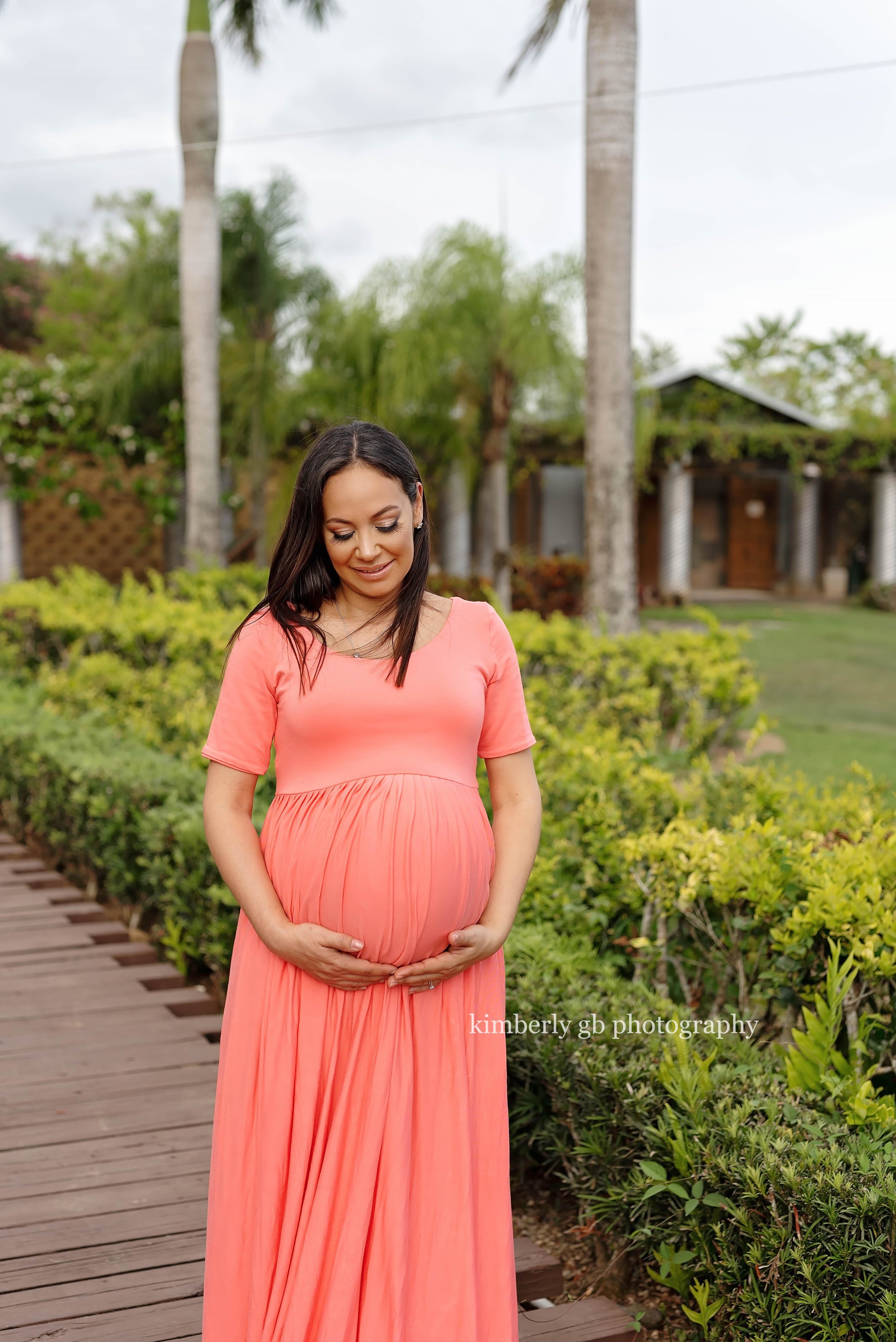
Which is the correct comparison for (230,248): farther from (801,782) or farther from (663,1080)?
(663,1080)

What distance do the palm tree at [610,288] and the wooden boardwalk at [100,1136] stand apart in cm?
453

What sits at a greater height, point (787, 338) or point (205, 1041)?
point (787, 338)

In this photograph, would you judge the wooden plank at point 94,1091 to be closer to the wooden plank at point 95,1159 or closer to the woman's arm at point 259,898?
the wooden plank at point 95,1159

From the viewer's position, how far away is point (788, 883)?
9.43ft

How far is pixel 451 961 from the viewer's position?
71.4 inches

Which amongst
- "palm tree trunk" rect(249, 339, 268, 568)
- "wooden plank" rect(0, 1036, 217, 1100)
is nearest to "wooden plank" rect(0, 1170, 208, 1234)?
"wooden plank" rect(0, 1036, 217, 1100)

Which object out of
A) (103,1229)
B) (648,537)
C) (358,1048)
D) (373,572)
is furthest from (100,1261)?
(648,537)

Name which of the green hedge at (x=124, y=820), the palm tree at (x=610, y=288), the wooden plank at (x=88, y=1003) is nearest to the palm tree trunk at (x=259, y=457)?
the palm tree at (x=610, y=288)

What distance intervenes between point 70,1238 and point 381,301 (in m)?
14.2

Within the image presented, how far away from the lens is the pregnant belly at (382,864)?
1.79m

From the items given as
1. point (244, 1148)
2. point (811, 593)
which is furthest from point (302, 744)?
point (811, 593)

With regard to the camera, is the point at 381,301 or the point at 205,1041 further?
the point at 381,301

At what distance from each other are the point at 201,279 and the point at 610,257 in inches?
199

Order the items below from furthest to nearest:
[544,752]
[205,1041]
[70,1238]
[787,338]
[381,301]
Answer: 1. [787,338]
2. [381,301]
3. [544,752]
4. [205,1041]
5. [70,1238]
